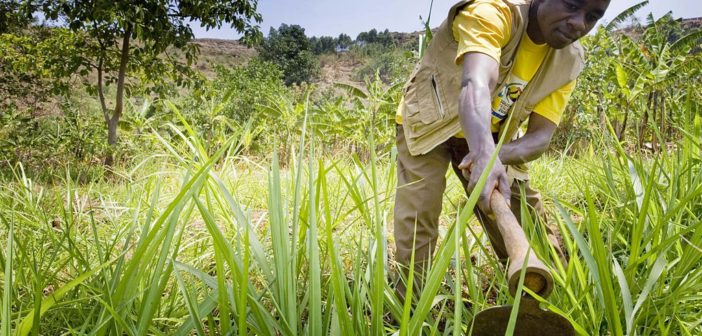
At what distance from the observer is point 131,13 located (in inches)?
204

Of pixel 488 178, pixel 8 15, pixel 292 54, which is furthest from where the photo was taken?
pixel 292 54

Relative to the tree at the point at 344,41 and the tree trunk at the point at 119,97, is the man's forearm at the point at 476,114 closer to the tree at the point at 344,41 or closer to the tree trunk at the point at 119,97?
the tree trunk at the point at 119,97

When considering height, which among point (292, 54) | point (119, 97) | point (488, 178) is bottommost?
point (488, 178)

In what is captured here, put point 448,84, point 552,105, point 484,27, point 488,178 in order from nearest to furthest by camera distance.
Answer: point 488,178
point 484,27
point 448,84
point 552,105

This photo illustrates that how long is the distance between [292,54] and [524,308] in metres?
48.9

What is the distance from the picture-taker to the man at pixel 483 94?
51.8 inches

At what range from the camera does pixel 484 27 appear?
1.40 meters

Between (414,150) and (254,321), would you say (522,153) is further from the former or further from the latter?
(254,321)

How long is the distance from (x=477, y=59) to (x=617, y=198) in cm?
96

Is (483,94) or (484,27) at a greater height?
(484,27)

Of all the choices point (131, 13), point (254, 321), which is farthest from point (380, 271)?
point (131, 13)

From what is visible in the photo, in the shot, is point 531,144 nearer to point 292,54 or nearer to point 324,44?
point 292,54

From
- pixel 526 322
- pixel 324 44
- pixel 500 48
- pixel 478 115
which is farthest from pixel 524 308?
pixel 324 44

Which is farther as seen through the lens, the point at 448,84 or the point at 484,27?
the point at 448,84
